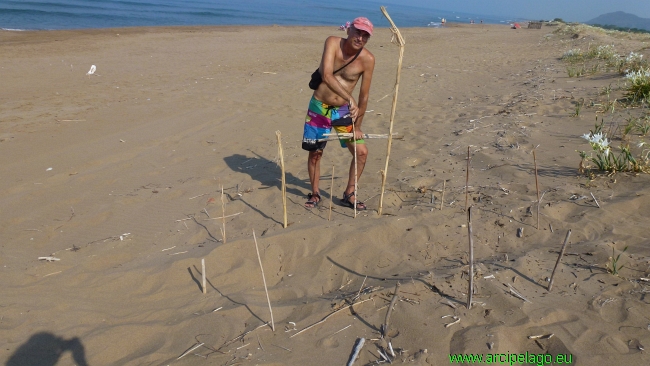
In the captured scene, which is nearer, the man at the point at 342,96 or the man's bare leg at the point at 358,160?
the man at the point at 342,96

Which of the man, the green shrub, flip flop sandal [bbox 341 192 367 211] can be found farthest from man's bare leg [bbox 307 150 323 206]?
the green shrub

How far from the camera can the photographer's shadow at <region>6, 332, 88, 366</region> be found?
7.86 ft

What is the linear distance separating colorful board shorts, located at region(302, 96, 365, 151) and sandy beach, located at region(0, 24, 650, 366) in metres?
0.57

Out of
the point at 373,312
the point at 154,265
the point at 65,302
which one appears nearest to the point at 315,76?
the point at 154,265

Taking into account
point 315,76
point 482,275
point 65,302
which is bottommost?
point 65,302

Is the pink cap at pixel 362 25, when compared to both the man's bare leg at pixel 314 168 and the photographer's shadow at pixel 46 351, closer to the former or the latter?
the man's bare leg at pixel 314 168

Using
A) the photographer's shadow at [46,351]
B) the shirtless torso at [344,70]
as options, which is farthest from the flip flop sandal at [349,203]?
the photographer's shadow at [46,351]

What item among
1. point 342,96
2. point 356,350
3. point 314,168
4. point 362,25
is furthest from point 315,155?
point 356,350

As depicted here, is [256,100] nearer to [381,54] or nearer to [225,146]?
[225,146]

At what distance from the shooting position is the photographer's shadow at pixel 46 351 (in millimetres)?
2395

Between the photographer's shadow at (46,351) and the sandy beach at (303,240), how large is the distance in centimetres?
1

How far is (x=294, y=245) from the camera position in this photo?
3367 millimetres

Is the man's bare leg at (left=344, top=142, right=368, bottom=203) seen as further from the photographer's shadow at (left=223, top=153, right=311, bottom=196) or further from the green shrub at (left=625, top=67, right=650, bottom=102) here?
the green shrub at (left=625, top=67, right=650, bottom=102)

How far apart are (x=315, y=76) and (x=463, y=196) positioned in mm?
1590
